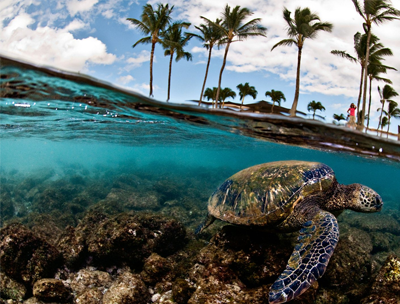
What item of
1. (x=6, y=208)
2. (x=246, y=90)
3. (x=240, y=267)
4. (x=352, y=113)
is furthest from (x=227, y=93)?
(x=240, y=267)

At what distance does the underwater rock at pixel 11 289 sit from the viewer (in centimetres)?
473

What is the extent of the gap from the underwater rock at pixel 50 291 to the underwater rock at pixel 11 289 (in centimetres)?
59

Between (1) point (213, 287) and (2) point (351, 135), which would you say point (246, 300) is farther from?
(2) point (351, 135)

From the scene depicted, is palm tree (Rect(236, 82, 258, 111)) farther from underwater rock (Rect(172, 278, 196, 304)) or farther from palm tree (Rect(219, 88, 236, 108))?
underwater rock (Rect(172, 278, 196, 304))

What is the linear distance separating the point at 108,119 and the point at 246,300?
1507 centimetres

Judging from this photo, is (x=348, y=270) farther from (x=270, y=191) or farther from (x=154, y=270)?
(x=154, y=270)

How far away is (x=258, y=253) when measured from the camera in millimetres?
4680

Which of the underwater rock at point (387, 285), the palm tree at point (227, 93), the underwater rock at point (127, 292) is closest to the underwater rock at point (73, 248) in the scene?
the underwater rock at point (127, 292)

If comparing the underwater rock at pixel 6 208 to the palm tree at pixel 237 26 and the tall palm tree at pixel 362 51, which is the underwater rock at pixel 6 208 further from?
the tall palm tree at pixel 362 51

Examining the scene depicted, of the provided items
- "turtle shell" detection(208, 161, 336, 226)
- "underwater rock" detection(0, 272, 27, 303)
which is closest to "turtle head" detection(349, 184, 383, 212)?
"turtle shell" detection(208, 161, 336, 226)

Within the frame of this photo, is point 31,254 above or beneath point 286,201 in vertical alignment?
beneath

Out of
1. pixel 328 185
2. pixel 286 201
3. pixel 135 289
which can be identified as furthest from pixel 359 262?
pixel 135 289

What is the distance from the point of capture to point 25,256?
17.4 feet

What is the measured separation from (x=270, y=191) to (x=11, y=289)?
574cm
